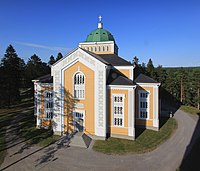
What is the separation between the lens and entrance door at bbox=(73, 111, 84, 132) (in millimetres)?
20094

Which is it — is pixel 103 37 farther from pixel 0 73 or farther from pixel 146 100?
pixel 0 73

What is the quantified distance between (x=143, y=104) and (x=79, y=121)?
8504 millimetres

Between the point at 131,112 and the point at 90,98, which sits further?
the point at 90,98

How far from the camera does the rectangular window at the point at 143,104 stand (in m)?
23.0

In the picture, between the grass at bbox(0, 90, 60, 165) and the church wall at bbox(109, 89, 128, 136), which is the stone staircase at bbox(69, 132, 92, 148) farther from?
the church wall at bbox(109, 89, 128, 136)

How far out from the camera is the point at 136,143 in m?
17.9

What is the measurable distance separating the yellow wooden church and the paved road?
3.58 m

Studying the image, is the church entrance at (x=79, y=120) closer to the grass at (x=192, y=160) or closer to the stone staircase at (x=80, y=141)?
the stone staircase at (x=80, y=141)

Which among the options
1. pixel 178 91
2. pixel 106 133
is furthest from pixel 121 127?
pixel 178 91

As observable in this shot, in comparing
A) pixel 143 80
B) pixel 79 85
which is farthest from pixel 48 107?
pixel 143 80

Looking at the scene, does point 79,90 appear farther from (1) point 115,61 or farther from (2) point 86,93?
(1) point 115,61

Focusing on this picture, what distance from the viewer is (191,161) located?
14.3 meters

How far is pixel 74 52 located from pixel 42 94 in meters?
6.97

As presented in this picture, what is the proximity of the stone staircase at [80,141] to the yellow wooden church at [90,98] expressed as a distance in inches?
52.0
